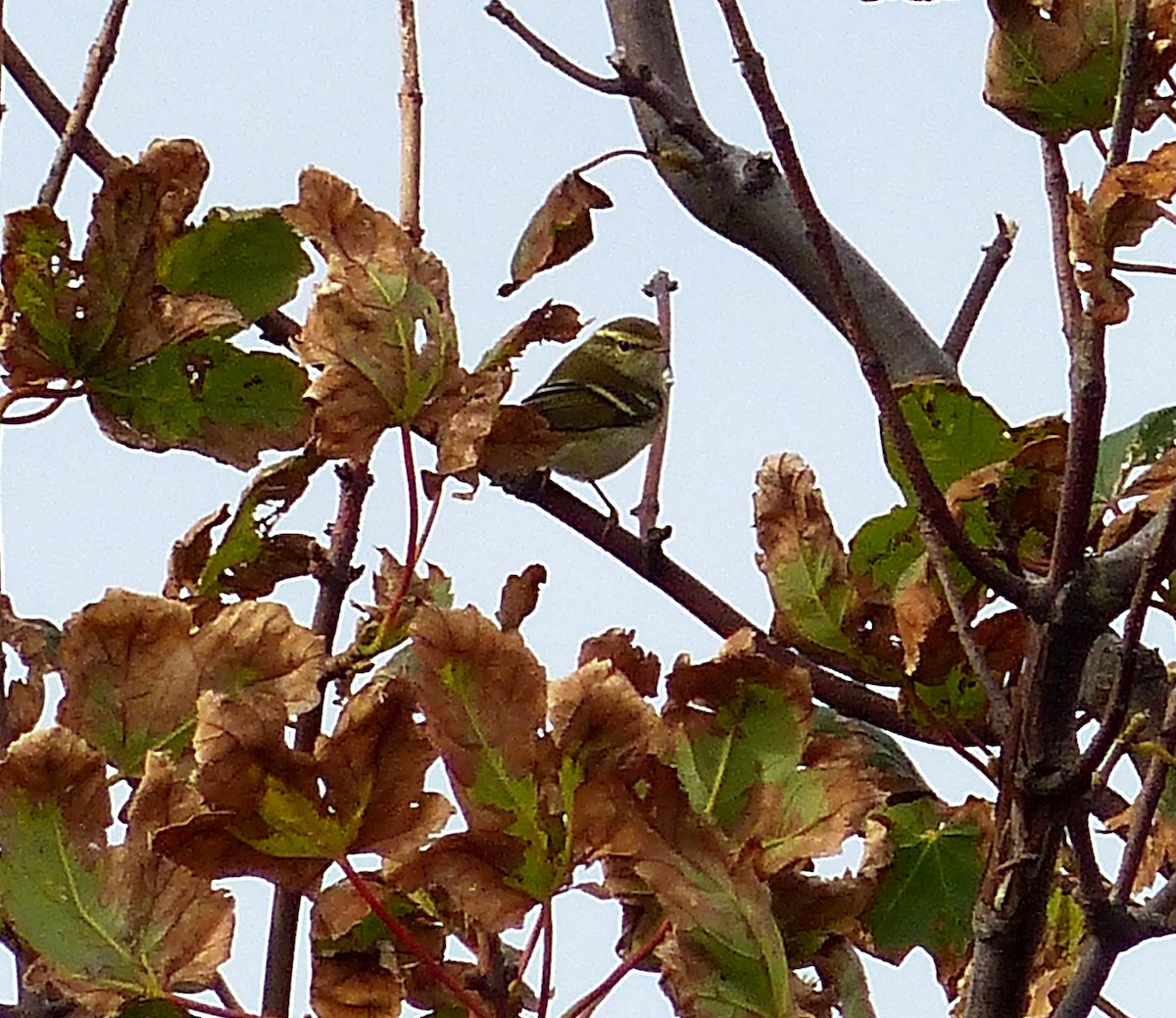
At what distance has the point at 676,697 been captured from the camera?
1.40 feet

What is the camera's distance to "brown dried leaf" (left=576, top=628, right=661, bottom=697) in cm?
47

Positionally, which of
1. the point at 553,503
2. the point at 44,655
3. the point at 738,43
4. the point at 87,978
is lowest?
the point at 87,978

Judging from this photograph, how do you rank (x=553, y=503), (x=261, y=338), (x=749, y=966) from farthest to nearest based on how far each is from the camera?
1. (x=553, y=503)
2. (x=261, y=338)
3. (x=749, y=966)

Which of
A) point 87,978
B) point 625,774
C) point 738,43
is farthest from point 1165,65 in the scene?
point 87,978

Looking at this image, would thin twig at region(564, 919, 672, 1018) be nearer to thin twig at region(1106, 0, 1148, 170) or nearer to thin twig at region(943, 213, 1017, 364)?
thin twig at region(1106, 0, 1148, 170)

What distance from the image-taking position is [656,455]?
983 mm

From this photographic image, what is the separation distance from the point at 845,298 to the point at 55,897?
0.75 feet

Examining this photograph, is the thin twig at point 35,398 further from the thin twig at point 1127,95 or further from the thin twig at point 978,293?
the thin twig at point 978,293

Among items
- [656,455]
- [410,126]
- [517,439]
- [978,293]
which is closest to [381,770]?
[517,439]

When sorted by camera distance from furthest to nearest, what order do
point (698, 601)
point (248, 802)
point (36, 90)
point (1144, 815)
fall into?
1. point (698, 601)
2. point (36, 90)
3. point (1144, 815)
4. point (248, 802)

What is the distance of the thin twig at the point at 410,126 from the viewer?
517 mm

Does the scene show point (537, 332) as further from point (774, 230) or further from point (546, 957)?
point (774, 230)

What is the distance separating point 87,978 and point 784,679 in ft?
0.56

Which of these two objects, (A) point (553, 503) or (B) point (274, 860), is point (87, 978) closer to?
(B) point (274, 860)
